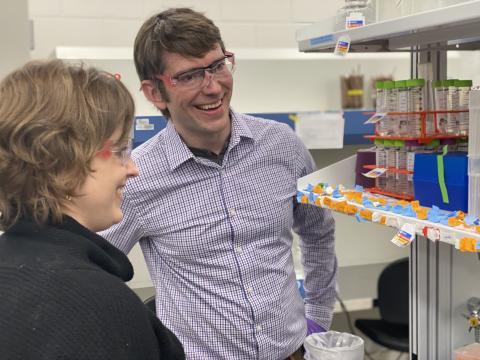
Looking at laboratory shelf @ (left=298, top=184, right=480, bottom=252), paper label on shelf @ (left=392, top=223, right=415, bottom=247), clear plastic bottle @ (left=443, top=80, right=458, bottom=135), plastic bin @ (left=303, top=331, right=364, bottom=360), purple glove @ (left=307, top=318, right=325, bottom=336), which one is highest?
clear plastic bottle @ (left=443, top=80, right=458, bottom=135)

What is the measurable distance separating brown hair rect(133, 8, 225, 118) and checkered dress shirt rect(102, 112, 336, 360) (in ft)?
0.57

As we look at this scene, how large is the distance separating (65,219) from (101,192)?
0.22 feet

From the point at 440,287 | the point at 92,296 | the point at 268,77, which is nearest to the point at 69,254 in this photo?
the point at 92,296

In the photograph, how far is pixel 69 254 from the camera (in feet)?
2.90

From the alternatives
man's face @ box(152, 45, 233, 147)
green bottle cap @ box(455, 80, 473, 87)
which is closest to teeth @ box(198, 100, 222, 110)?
man's face @ box(152, 45, 233, 147)

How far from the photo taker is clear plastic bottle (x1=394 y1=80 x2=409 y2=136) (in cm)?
144

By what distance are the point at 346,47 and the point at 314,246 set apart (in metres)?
0.69

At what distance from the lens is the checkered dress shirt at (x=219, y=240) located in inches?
62.7

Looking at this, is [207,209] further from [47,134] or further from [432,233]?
[47,134]

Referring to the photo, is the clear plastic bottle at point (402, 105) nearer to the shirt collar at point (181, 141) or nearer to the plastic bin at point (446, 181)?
the plastic bin at point (446, 181)

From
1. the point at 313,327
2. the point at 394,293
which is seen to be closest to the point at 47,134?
the point at 313,327

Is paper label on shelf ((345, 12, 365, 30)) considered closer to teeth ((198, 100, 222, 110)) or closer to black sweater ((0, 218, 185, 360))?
teeth ((198, 100, 222, 110))

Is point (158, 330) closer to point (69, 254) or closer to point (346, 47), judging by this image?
point (69, 254)

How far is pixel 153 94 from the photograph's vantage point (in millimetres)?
1685
